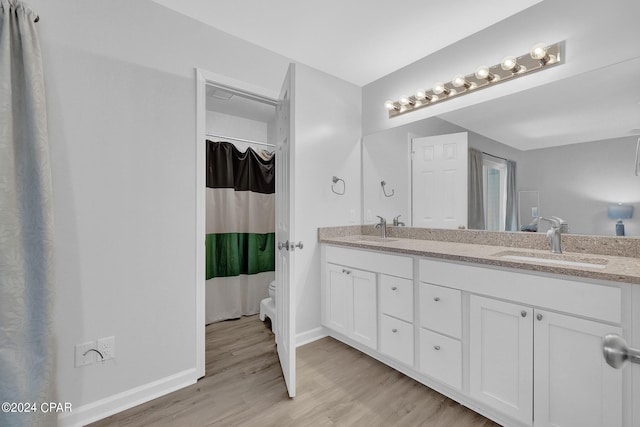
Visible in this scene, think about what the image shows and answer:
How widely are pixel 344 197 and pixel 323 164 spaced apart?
0.39 m

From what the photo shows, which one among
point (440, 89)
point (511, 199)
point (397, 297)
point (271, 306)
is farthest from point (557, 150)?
point (271, 306)

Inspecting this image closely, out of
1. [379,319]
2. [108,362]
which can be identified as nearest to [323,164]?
[379,319]

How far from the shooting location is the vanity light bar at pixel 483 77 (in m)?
1.75

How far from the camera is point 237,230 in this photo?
10.4ft

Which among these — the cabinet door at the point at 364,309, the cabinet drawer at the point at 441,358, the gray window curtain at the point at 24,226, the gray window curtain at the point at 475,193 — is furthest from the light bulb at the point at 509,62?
the gray window curtain at the point at 24,226

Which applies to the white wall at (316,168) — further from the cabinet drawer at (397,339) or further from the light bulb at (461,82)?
the light bulb at (461,82)

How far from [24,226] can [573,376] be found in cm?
254

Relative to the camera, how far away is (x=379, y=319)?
208cm

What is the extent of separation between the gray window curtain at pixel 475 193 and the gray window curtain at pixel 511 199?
0.17m

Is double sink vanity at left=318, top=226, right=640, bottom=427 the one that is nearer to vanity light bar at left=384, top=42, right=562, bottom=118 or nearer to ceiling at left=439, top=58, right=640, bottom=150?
ceiling at left=439, top=58, right=640, bottom=150

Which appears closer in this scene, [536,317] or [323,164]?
[536,317]

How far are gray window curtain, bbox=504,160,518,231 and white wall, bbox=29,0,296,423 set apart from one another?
212 cm

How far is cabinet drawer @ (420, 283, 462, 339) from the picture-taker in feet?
5.35

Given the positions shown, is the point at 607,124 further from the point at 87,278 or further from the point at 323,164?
the point at 87,278
